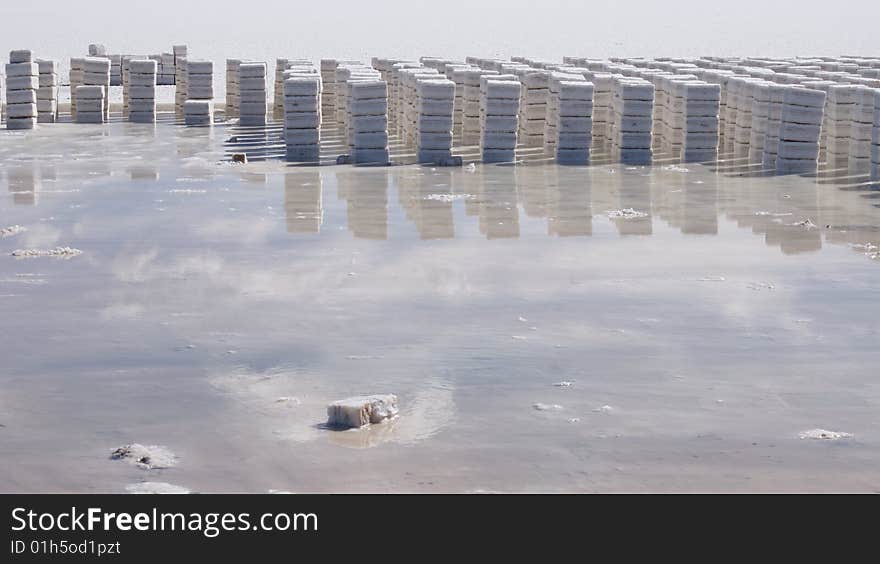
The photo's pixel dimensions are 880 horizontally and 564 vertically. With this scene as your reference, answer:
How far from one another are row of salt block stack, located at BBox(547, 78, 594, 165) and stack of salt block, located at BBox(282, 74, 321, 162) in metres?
3.40

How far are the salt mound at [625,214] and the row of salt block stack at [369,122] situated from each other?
16.6ft

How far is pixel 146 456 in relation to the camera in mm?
6863

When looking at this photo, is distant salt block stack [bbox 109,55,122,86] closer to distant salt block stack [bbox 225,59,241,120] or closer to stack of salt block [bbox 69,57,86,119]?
stack of salt block [bbox 69,57,86,119]

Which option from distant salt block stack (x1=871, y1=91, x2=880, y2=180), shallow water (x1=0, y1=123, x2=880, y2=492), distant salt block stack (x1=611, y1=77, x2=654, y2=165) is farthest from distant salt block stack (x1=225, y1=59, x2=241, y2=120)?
distant salt block stack (x1=871, y1=91, x2=880, y2=180)

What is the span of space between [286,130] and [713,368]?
12105 mm

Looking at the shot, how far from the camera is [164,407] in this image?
→ 7.67 meters

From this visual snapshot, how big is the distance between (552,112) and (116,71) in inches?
689

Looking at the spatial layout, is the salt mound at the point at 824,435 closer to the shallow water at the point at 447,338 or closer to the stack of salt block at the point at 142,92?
the shallow water at the point at 447,338

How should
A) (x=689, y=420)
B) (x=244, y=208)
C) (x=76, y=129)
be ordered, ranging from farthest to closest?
(x=76, y=129)
(x=244, y=208)
(x=689, y=420)

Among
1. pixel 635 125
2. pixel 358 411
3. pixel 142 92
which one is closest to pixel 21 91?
pixel 142 92

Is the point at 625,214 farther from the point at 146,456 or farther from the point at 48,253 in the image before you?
the point at 146,456

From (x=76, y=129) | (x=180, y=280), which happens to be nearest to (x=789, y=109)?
(x=180, y=280)

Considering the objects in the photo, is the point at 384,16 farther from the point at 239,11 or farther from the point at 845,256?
the point at 845,256

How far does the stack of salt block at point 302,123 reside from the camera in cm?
1967
